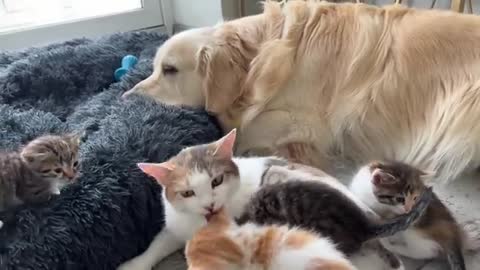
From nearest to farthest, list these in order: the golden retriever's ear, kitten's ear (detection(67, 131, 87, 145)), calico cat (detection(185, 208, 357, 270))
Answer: calico cat (detection(185, 208, 357, 270))
kitten's ear (detection(67, 131, 87, 145))
the golden retriever's ear

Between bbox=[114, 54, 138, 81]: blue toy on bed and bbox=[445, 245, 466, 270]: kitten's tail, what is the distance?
131 centimetres

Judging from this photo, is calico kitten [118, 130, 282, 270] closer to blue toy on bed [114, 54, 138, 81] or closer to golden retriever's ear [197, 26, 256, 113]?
golden retriever's ear [197, 26, 256, 113]

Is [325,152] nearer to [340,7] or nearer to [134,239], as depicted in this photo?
[340,7]

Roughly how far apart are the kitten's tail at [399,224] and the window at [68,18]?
1960 mm

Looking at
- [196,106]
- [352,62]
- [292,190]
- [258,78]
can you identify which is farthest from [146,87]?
[292,190]

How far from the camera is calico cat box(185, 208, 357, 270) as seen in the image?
952 millimetres

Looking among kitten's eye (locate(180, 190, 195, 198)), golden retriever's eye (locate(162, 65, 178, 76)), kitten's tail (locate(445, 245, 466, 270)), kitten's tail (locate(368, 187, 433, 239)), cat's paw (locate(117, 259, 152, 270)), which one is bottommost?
cat's paw (locate(117, 259, 152, 270))

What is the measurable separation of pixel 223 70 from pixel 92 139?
44 cm

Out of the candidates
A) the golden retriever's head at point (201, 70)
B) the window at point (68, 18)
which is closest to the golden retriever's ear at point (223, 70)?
the golden retriever's head at point (201, 70)

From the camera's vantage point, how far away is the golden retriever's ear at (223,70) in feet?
5.55

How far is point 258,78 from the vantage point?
166cm

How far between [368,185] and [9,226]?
81 centimetres

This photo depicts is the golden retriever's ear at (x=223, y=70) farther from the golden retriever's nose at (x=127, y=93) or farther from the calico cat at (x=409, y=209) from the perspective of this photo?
the calico cat at (x=409, y=209)

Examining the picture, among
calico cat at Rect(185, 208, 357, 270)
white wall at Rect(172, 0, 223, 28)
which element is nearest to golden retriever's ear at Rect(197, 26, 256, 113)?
calico cat at Rect(185, 208, 357, 270)
